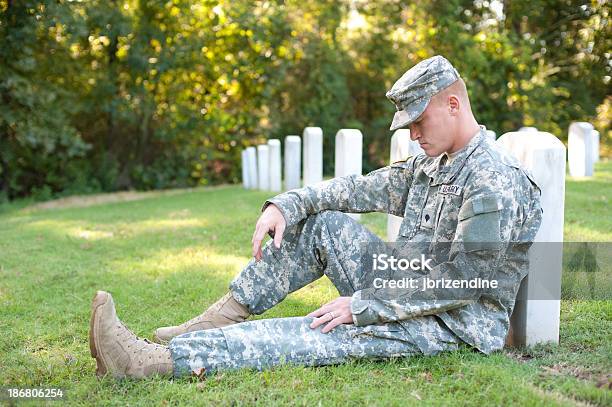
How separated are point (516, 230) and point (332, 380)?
1120mm

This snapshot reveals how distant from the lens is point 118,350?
3.07 m

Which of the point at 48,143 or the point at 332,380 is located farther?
the point at 48,143

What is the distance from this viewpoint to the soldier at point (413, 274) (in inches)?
120

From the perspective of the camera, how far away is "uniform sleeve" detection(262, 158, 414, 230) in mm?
3590

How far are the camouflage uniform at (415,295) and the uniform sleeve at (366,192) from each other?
1.0 inches

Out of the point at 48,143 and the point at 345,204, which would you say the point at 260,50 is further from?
the point at 345,204

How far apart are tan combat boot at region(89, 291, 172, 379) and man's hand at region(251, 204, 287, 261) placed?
0.67m

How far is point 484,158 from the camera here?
3.12 m

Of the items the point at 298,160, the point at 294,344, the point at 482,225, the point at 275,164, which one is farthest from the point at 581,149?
the point at 294,344

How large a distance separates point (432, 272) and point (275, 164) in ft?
27.3

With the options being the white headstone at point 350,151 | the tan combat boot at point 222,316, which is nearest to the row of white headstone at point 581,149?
the white headstone at point 350,151

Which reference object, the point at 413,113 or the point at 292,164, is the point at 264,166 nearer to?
the point at 292,164

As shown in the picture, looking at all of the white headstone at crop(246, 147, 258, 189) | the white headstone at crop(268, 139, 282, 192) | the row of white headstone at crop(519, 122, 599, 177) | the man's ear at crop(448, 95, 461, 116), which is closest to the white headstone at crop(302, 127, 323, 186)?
the white headstone at crop(268, 139, 282, 192)

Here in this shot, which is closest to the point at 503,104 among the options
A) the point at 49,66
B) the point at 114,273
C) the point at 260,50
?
the point at 260,50
